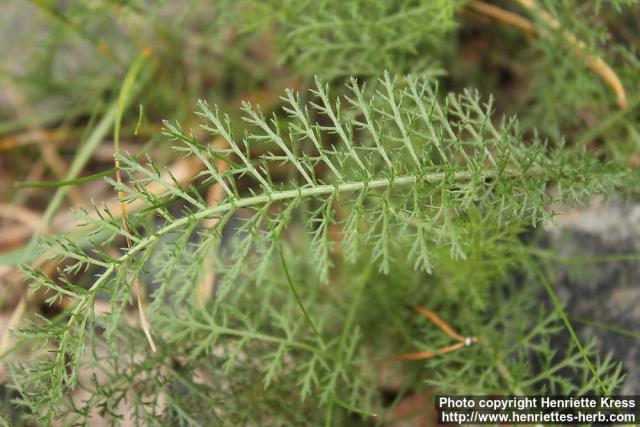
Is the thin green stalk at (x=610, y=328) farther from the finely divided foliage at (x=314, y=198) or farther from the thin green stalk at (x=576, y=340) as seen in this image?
Result: the finely divided foliage at (x=314, y=198)

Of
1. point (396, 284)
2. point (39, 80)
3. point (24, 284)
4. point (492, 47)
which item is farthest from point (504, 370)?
point (39, 80)

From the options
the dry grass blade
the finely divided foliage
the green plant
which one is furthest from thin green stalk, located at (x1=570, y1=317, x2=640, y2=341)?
the dry grass blade

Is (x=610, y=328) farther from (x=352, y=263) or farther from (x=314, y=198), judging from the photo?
(x=314, y=198)

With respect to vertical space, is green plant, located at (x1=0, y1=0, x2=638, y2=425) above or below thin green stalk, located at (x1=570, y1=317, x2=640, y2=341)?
above

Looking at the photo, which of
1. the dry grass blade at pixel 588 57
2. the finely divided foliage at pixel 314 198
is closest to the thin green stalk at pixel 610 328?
the finely divided foliage at pixel 314 198

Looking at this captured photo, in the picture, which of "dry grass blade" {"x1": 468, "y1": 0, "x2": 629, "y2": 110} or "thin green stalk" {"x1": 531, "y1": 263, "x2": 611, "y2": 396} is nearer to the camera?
"thin green stalk" {"x1": 531, "y1": 263, "x2": 611, "y2": 396}

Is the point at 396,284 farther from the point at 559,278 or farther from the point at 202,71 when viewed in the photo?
the point at 202,71

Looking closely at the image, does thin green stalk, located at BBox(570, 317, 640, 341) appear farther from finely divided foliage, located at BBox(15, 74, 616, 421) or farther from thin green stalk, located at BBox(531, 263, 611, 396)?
finely divided foliage, located at BBox(15, 74, 616, 421)

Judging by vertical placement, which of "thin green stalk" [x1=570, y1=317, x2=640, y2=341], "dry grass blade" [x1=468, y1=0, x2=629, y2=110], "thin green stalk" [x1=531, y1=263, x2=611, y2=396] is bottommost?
"thin green stalk" [x1=570, y1=317, x2=640, y2=341]

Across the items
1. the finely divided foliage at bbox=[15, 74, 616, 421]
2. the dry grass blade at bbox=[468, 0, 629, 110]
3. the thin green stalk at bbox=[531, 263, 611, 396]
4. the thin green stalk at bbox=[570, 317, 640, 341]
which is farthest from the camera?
the dry grass blade at bbox=[468, 0, 629, 110]
